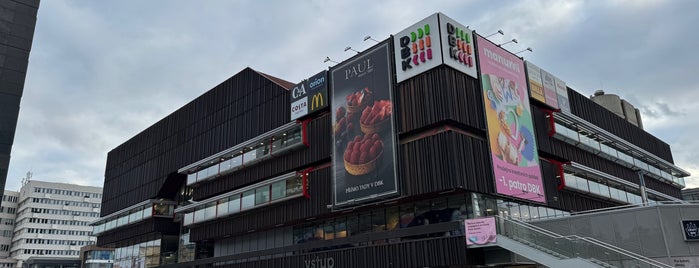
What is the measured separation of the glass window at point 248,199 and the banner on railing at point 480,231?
71.7 ft

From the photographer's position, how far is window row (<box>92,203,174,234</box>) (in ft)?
202

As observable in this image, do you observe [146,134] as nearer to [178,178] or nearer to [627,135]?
[178,178]

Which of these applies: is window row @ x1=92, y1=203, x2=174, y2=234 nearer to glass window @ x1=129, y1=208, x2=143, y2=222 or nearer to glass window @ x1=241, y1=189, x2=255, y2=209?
glass window @ x1=129, y1=208, x2=143, y2=222

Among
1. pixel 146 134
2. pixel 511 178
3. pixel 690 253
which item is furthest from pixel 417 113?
pixel 146 134

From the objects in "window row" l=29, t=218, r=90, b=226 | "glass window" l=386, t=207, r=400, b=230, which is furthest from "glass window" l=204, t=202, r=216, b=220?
"window row" l=29, t=218, r=90, b=226

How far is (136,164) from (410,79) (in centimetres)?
4810

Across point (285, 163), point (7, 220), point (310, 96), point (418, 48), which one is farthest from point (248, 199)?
point (7, 220)

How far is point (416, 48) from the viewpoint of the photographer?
117 ft

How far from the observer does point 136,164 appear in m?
69.7

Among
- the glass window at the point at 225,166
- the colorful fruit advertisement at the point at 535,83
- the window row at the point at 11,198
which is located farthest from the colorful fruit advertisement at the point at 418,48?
the window row at the point at 11,198

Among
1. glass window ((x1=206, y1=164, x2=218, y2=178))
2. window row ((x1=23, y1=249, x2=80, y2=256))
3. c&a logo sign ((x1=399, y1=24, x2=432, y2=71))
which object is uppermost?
c&a logo sign ((x1=399, y1=24, x2=432, y2=71))

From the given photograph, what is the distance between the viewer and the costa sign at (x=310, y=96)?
137 ft

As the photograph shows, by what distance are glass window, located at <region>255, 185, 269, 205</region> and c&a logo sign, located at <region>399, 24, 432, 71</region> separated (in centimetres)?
1697

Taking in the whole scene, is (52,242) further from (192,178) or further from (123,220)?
(192,178)
